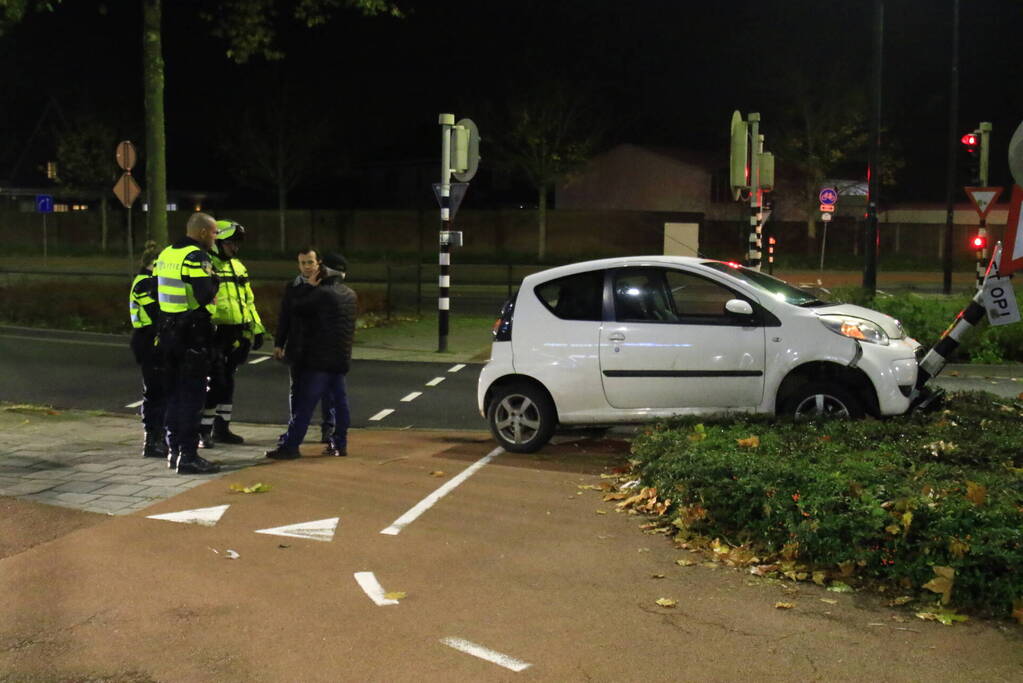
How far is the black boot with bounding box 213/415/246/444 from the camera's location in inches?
383

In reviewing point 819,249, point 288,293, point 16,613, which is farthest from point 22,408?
point 819,249

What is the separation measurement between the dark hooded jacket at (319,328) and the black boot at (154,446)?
4.14ft

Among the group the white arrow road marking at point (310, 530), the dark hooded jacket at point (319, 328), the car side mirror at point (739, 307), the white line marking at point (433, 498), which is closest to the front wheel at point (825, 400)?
the car side mirror at point (739, 307)

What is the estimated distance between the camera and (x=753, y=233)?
60.1 ft

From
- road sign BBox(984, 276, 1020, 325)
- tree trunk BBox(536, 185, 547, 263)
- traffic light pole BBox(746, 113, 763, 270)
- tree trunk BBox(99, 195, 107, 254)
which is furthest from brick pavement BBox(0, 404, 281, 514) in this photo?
tree trunk BBox(99, 195, 107, 254)

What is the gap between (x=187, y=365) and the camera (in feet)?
26.4

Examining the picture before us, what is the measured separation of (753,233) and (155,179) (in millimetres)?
9538

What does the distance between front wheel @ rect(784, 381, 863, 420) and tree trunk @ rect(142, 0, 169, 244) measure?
11.9 meters

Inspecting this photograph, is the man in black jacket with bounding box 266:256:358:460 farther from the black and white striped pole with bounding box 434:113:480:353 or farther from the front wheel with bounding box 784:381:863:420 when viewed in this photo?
the black and white striped pole with bounding box 434:113:480:353

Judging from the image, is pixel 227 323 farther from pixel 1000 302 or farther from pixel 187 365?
pixel 1000 302

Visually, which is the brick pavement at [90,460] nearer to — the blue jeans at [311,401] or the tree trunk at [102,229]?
the blue jeans at [311,401]

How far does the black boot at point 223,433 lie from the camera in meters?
9.72

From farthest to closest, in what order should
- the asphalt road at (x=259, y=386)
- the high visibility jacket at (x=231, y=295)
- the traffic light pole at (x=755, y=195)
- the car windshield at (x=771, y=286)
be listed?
the traffic light pole at (x=755, y=195) → the asphalt road at (x=259, y=386) → the high visibility jacket at (x=231, y=295) → the car windshield at (x=771, y=286)

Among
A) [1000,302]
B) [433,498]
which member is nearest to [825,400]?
[1000,302]
